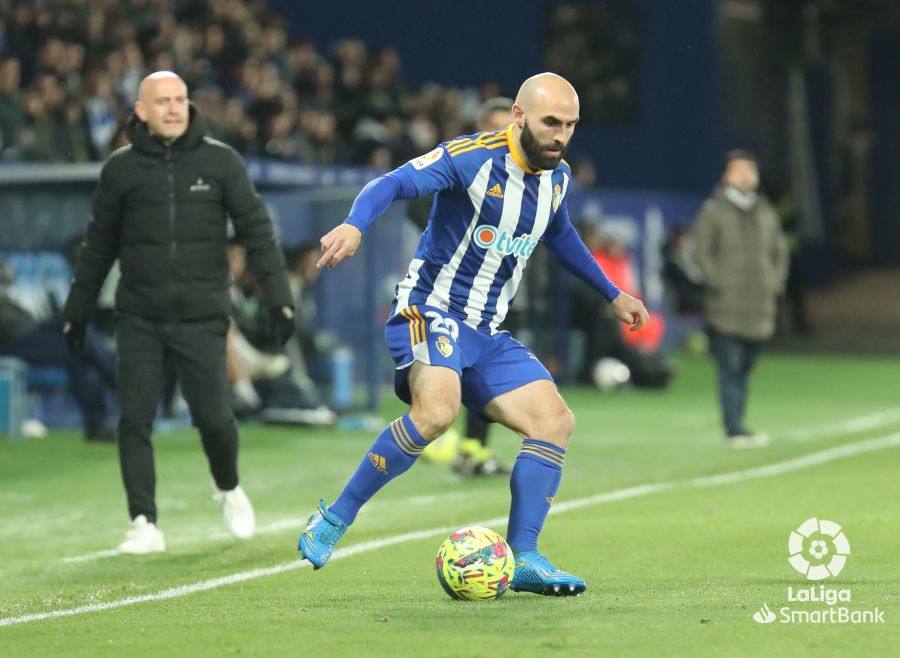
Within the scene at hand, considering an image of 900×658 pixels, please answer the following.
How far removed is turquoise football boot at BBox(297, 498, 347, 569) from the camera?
21.5 ft

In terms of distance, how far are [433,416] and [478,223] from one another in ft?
2.53

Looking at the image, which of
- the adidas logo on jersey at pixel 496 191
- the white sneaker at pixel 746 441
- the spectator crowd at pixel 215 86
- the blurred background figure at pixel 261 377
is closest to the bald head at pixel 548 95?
the adidas logo on jersey at pixel 496 191

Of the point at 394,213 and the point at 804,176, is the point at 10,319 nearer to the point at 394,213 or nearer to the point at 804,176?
the point at 394,213

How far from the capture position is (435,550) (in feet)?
25.8

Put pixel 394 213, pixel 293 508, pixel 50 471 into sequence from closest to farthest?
pixel 293 508 → pixel 50 471 → pixel 394 213

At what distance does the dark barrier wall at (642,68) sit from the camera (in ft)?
103

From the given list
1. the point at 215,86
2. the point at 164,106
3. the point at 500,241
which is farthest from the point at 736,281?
the point at 215,86

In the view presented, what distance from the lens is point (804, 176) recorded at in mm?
35406

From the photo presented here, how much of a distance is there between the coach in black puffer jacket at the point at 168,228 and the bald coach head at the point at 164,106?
7 centimetres

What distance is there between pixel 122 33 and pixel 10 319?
25.7 ft

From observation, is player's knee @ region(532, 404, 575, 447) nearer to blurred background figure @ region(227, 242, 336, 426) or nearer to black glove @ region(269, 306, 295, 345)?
black glove @ region(269, 306, 295, 345)

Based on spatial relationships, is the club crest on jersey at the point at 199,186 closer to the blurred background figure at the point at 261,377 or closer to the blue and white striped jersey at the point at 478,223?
the blue and white striped jersey at the point at 478,223

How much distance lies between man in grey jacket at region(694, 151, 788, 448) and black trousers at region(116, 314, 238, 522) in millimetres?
6105

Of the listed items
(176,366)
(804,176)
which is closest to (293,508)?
(176,366)
